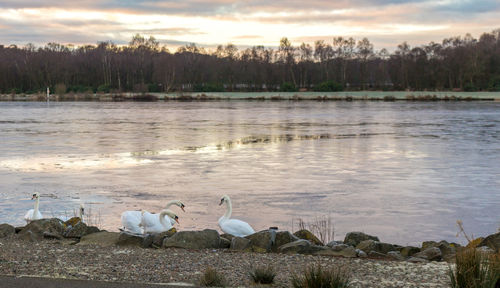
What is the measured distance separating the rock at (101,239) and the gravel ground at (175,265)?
30 cm

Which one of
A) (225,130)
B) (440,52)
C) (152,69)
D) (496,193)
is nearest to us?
(496,193)

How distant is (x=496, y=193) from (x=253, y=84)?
373 feet

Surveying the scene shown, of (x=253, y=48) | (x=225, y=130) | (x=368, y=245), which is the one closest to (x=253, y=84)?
(x=253, y=48)

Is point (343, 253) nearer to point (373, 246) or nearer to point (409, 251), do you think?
point (373, 246)

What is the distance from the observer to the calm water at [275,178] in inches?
433

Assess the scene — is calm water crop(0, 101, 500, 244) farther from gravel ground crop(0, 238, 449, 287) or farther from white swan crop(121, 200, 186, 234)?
gravel ground crop(0, 238, 449, 287)

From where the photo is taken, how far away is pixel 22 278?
593cm

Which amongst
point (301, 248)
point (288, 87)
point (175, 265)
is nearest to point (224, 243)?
point (301, 248)

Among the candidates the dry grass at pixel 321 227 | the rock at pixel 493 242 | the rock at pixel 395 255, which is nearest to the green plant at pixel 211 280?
the rock at pixel 395 255

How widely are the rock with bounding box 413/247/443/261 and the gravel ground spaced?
0.54m

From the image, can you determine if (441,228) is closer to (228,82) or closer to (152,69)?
(228,82)

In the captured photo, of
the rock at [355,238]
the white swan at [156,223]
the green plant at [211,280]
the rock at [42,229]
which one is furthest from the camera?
the white swan at [156,223]

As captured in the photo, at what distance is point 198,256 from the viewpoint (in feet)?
23.8

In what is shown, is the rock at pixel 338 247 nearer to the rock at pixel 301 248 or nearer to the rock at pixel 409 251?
the rock at pixel 301 248
